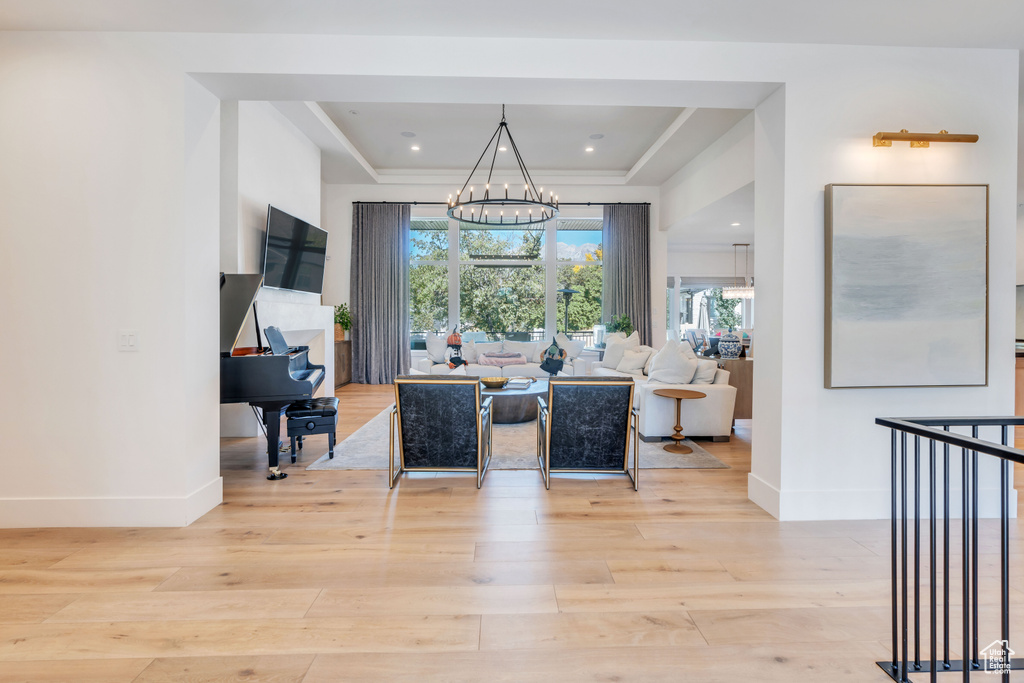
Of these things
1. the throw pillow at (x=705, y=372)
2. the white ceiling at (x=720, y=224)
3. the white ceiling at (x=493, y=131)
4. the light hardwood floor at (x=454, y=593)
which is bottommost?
the light hardwood floor at (x=454, y=593)

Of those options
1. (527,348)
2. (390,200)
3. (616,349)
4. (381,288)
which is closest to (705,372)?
(616,349)

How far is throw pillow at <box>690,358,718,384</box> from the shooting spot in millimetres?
5148

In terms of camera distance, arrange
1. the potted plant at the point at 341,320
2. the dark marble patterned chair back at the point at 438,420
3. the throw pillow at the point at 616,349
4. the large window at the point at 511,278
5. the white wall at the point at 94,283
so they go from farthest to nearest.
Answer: the large window at the point at 511,278 < the potted plant at the point at 341,320 < the throw pillow at the point at 616,349 < the dark marble patterned chair back at the point at 438,420 < the white wall at the point at 94,283

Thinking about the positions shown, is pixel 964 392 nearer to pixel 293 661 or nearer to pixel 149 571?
pixel 293 661

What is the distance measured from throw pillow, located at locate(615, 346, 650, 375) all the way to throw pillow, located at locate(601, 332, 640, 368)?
169mm

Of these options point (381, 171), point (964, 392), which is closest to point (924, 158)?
point (964, 392)

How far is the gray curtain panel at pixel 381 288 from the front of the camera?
8.70 meters

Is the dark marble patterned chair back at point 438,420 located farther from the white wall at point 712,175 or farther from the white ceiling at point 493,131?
the white wall at point 712,175

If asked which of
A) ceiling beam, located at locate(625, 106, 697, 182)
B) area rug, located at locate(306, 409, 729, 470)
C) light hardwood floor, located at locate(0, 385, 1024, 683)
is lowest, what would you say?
light hardwood floor, located at locate(0, 385, 1024, 683)

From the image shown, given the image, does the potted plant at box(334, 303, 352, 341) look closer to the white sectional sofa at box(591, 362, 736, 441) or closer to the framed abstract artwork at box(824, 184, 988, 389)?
the white sectional sofa at box(591, 362, 736, 441)

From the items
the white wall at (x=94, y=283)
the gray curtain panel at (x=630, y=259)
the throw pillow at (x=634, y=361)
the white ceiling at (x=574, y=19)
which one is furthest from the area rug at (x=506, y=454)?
the gray curtain panel at (x=630, y=259)

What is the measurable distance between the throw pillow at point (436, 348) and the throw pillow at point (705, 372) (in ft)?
13.5

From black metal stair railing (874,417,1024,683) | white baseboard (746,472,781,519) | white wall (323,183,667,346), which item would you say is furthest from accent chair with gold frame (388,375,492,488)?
white wall (323,183,667,346)

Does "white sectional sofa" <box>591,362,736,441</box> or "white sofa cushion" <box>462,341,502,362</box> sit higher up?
"white sofa cushion" <box>462,341,502,362</box>
